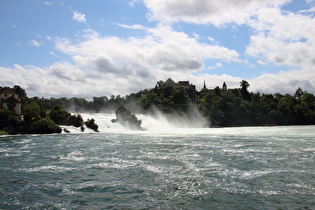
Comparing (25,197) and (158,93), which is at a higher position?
(158,93)

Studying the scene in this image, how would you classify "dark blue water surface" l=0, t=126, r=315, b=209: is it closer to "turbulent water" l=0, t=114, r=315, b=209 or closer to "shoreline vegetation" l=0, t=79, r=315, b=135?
"turbulent water" l=0, t=114, r=315, b=209

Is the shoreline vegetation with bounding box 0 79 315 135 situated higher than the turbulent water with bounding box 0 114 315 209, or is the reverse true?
the shoreline vegetation with bounding box 0 79 315 135

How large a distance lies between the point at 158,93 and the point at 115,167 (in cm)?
9302

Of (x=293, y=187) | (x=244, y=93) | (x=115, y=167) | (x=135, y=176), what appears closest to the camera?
(x=293, y=187)

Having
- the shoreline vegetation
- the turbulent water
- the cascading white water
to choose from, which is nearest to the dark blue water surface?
the turbulent water

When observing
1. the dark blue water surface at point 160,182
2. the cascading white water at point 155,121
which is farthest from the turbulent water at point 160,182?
the cascading white water at point 155,121

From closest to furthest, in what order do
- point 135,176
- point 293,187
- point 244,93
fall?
point 293,187 → point 135,176 → point 244,93

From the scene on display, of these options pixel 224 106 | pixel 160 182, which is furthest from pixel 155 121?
pixel 160 182

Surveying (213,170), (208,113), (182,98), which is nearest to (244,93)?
(208,113)

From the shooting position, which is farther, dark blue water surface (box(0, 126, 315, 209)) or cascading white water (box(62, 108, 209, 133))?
cascading white water (box(62, 108, 209, 133))

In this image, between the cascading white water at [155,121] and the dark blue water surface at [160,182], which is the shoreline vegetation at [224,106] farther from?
the dark blue water surface at [160,182]

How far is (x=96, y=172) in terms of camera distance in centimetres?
1389

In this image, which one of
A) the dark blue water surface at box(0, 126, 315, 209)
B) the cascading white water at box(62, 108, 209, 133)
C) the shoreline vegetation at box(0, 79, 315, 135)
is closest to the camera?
the dark blue water surface at box(0, 126, 315, 209)

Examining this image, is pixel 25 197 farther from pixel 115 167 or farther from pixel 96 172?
pixel 115 167
